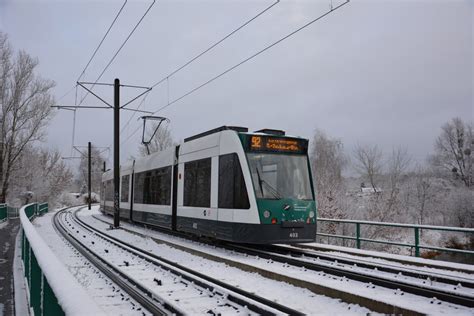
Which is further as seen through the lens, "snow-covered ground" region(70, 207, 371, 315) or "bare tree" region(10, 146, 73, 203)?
"bare tree" region(10, 146, 73, 203)

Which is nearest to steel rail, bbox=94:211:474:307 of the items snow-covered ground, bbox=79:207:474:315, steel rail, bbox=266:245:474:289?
snow-covered ground, bbox=79:207:474:315

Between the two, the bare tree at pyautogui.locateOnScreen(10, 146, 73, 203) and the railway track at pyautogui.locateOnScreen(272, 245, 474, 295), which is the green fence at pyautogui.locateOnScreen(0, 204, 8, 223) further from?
the railway track at pyautogui.locateOnScreen(272, 245, 474, 295)

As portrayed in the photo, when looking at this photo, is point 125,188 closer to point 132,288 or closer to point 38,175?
point 132,288

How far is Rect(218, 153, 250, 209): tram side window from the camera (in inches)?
457

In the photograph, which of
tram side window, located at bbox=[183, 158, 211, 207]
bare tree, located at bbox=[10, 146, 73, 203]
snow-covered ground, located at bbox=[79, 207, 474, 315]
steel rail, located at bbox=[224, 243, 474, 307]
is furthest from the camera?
bare tree, located at bbox=[10, 146, 73, 203]

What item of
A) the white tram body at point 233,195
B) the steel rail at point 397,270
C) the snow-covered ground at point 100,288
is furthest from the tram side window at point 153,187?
the steel rail at point 397,270

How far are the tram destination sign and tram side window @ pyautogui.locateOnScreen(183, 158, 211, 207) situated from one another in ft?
6.38

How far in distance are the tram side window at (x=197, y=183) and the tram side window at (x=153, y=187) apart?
1852mm

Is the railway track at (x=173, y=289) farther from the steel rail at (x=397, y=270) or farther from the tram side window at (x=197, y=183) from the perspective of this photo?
the steel rail at (x=397, y=270)

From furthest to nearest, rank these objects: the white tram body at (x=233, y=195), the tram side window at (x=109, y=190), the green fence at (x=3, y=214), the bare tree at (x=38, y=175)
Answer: the bare tree at (x=38, y=175) → the tram side window at (x=109, y=190) → the green fence at (x=3, y=214) → the white tram body at (x=233, y=195)

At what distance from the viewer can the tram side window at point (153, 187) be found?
55.2 ft

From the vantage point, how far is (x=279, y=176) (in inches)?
474

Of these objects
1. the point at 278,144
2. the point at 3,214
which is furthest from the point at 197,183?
the point at 3,214

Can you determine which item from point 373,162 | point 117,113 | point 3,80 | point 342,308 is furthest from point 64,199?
point 342,308
